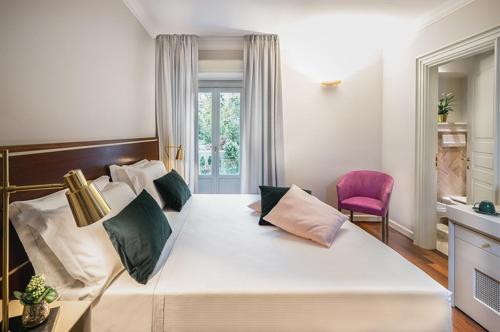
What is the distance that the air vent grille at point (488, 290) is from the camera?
1.77m

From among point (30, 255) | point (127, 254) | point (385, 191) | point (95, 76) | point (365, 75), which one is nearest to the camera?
point (30, 255)

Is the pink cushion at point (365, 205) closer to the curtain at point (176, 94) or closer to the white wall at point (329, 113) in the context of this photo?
the white wall at point (329, 113)

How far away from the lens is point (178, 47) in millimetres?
3621

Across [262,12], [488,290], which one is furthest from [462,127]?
[262,12]

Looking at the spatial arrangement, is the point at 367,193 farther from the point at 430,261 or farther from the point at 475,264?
the point at 475,264

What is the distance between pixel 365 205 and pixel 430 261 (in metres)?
0.81

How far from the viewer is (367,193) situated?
355cm

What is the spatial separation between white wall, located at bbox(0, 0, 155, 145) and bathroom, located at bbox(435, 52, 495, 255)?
148 inches

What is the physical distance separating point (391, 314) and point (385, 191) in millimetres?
2247

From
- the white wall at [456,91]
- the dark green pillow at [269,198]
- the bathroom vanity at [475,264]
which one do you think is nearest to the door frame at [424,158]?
the bathroom vanity at [475,264]

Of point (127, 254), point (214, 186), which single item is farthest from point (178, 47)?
point (127, 254)

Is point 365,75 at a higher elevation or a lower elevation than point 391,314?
higher

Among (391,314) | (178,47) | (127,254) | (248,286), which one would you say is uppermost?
(178,47)

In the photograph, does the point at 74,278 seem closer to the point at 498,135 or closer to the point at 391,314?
the point at 391,314
